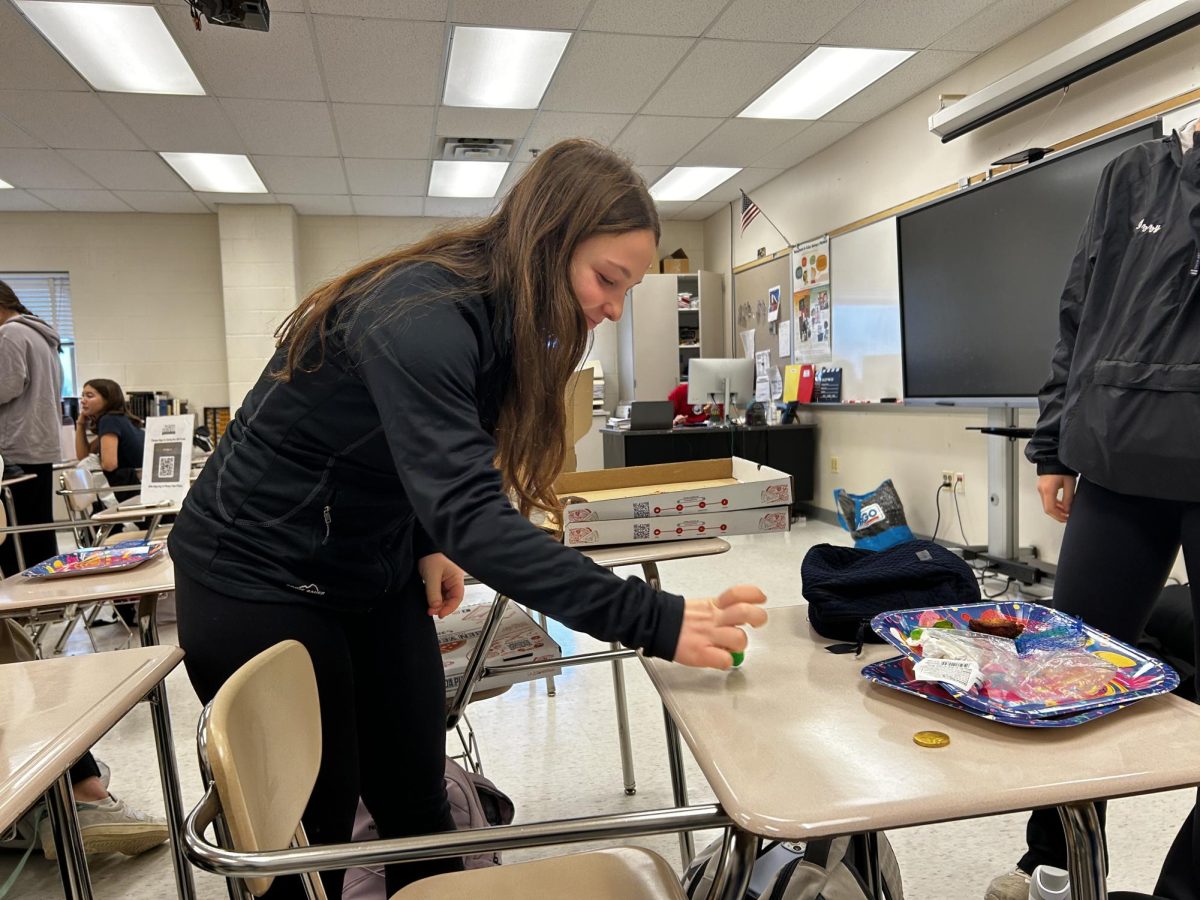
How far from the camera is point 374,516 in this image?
3.16 ft

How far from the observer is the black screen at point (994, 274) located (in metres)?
2.97

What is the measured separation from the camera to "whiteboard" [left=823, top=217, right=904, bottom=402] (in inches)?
184

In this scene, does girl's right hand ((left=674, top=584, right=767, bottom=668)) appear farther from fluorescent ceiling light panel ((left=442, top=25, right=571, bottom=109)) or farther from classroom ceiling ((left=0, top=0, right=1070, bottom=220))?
fluorescent ceiling light panel ((left=442, top=25, right=571, bottom=109))

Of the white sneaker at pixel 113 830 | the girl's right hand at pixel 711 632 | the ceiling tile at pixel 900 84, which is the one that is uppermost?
the ceiling tile at pixel 900 84

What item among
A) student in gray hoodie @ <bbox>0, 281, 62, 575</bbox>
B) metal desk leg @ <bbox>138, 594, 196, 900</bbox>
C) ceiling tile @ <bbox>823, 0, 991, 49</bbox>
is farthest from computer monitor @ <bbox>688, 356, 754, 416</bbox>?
metal desk leg @ <bbox>138, 594, 196, 900</bbox>

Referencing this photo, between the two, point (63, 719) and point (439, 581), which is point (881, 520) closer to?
point (439, 581)

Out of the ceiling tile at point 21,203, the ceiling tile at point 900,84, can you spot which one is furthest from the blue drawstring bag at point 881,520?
the ceiling tile at point 21,203

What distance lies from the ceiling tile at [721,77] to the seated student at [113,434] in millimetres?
3202

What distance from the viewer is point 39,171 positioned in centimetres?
551

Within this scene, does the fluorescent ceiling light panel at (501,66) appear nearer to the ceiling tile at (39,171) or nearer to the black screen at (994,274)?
the black screen at (994,274)

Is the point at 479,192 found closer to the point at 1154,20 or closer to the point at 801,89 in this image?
the point at 801,89

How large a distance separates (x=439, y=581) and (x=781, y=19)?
3324 mm

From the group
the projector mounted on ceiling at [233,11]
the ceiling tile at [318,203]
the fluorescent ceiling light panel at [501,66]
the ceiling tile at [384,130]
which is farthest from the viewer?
the ceiling tile at [318,203]

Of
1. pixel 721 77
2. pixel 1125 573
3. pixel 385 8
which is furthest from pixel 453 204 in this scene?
pixel 1125 573
